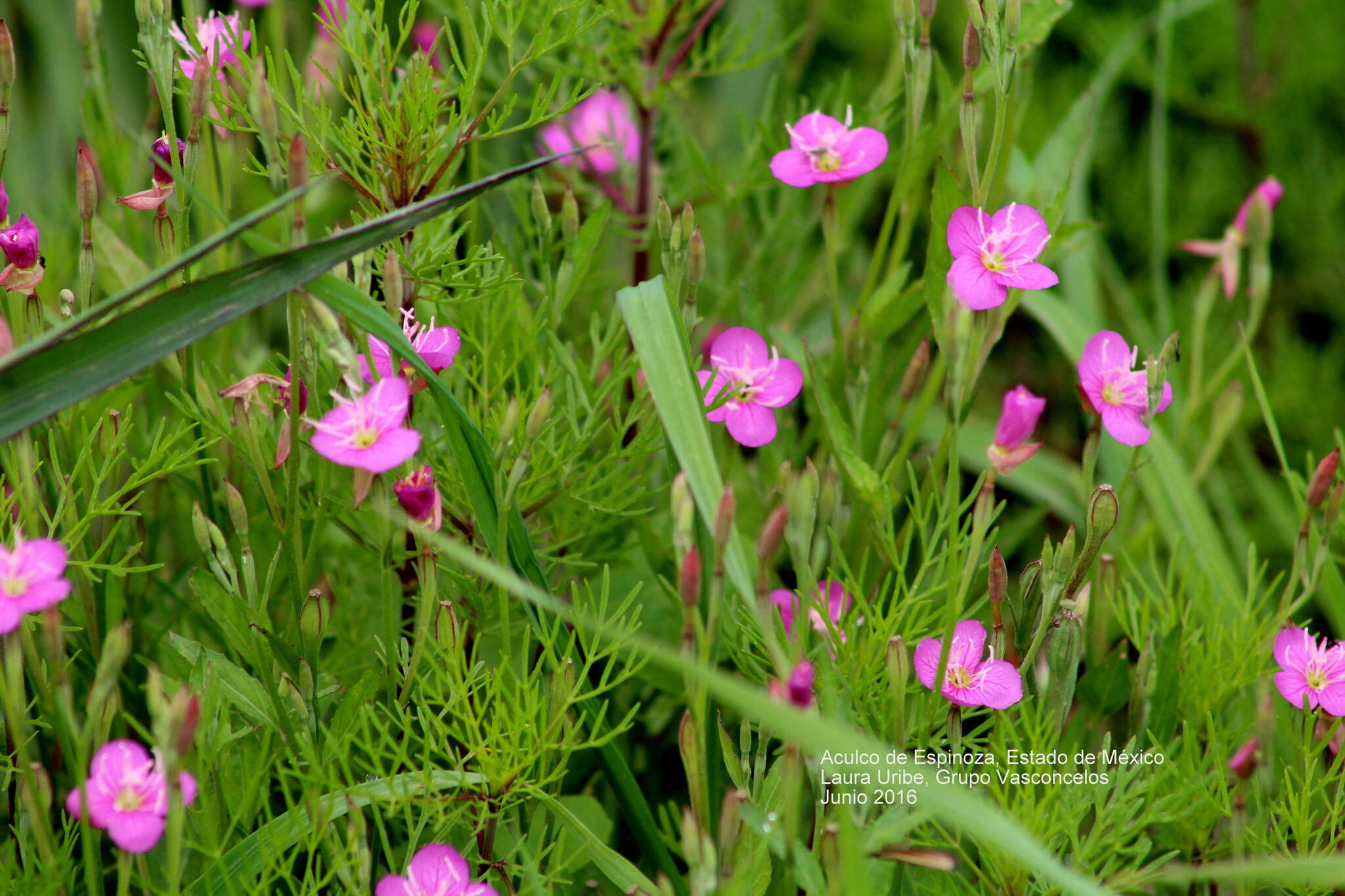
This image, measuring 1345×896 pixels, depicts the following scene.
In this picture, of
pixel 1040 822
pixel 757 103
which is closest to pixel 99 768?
pixel 1040 822

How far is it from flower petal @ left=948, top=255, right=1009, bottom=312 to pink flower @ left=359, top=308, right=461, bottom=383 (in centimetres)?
30

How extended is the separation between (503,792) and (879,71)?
1.29 m

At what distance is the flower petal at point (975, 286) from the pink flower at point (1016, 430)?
0.30 feet

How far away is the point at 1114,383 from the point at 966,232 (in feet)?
0.53

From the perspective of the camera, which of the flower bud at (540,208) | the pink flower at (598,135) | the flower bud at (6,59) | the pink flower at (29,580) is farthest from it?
the pink flower at (598,135)

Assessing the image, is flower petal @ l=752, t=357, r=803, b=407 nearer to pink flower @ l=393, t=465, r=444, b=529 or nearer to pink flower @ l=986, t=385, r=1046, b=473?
pink flower @ l=986, t=385, r=1046, b=473

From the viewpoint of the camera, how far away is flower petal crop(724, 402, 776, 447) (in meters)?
0.81

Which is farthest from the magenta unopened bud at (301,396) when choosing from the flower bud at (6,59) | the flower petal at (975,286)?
the flower petal at (975,286)

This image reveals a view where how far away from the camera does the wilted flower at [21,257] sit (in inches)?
28.0

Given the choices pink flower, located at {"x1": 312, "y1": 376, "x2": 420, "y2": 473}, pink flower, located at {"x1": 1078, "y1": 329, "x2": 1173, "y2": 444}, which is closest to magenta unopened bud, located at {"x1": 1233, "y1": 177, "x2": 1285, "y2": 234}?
pink flower, located at {"x1": 1078, "y1": 329, "x2": 1173, "y2": 444}

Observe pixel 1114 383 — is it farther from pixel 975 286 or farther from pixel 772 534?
pixel 772 534

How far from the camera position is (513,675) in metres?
0.67

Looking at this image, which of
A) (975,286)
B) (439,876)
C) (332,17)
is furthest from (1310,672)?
(332,17)

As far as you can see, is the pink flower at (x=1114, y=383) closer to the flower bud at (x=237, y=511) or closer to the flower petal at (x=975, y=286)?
the flower petal at (x=975, y=286)
